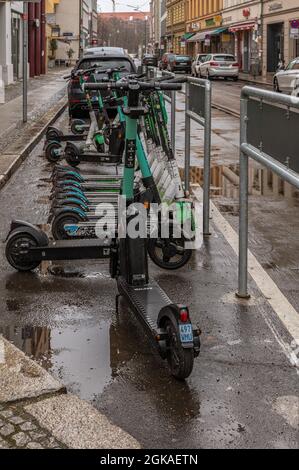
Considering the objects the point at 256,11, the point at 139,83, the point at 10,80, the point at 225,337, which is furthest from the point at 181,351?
Answer: the point at 256,11

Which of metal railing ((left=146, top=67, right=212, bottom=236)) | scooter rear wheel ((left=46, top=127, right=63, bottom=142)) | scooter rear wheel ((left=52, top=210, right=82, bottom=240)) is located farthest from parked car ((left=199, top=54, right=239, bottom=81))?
scooter rear wheel ((left=52, top=210, right=82, bottom=240))

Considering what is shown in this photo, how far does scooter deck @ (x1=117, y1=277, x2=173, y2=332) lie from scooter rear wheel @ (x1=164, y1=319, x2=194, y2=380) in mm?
155

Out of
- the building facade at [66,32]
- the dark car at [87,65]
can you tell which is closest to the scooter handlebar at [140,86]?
the dark car at [87,65]

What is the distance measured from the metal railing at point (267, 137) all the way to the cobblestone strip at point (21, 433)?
1.77m

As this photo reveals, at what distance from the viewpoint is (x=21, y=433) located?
10.8 feet

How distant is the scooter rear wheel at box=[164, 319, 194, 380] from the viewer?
3816 millimetres

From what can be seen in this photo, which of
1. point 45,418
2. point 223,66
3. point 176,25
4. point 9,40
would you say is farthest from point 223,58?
point 176,25

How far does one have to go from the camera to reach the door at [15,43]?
34750 millimetres

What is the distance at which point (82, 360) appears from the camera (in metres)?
4.24

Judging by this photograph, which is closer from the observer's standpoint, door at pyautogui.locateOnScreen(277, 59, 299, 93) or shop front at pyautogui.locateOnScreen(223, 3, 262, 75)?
door at pyautogui.locateOnScreen(277, 59, 299, 93)

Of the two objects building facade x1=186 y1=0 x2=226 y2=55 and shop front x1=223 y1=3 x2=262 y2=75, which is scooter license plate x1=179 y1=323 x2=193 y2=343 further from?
building facade x1=186 y1=0 x2=226 y2=55

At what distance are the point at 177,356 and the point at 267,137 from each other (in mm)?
1541
